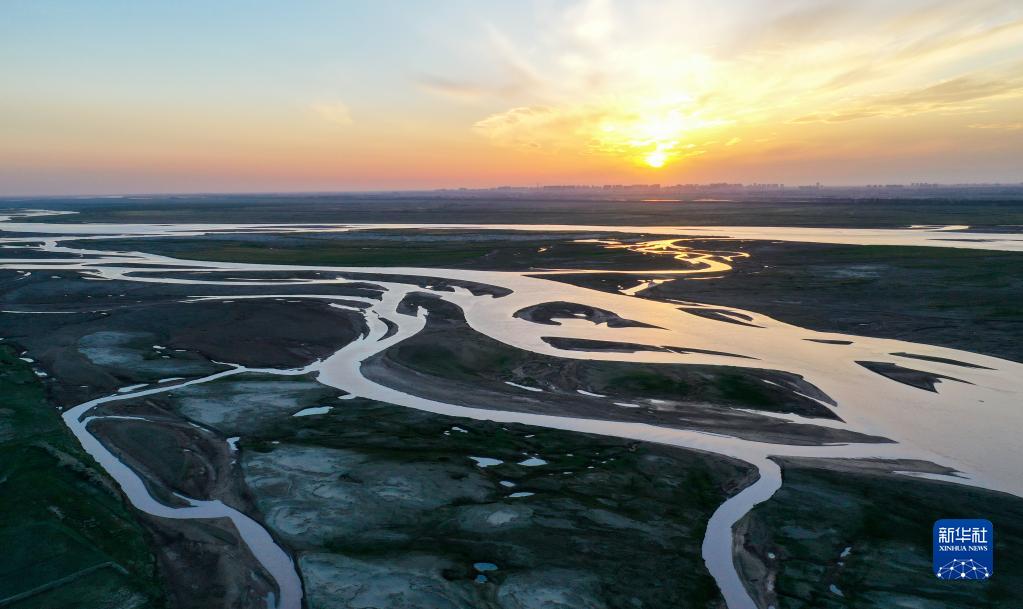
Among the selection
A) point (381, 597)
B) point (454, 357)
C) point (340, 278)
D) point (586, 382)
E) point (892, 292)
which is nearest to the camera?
point (381, 597)

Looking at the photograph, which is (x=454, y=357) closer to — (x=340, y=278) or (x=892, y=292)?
(x=340, y=278)

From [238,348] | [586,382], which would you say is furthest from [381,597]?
[238,348]

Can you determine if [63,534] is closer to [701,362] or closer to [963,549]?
[963,549]

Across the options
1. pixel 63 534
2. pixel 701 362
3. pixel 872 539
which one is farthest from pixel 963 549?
pixel 63 534

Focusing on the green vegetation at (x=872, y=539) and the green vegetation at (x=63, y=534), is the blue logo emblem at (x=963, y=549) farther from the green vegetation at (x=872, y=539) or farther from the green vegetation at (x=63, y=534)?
the green vegetation at (x=63, y=534)

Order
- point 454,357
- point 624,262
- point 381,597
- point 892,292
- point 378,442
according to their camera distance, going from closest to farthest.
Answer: point 381,597, point 378,442, point 454,357, point 892,292, point 624,262

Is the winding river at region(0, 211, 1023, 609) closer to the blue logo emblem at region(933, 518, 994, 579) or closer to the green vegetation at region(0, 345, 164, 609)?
the green vegetation at region(0, 345, 164, 609)
